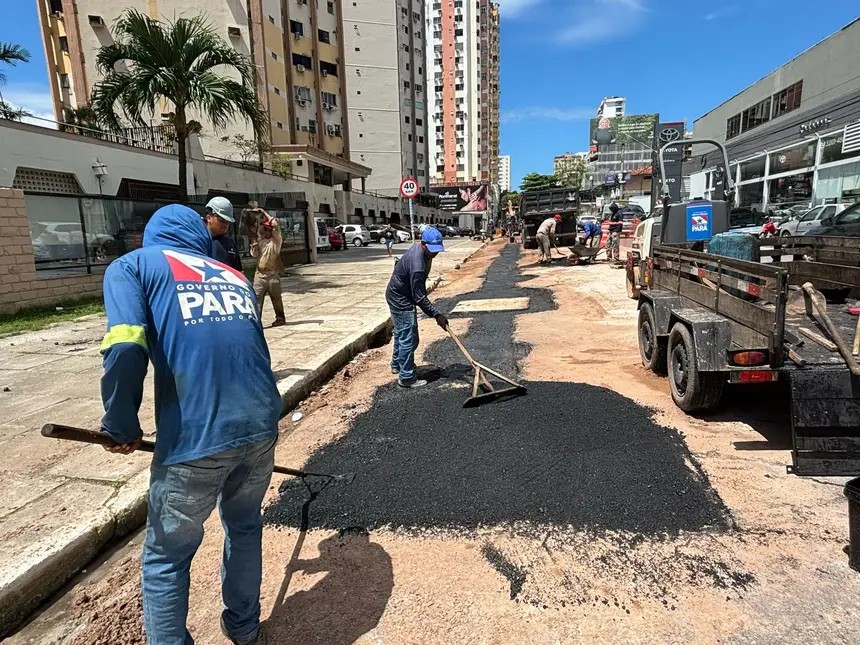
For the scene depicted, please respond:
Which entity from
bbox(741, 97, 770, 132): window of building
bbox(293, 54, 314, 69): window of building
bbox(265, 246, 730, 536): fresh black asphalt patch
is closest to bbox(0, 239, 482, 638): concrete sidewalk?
bbox(265, 246, 730, 536): fresh black asphalt patch

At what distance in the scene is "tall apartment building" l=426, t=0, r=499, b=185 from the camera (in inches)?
3408

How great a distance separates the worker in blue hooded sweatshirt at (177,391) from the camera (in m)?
1.75

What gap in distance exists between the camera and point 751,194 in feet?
97.8

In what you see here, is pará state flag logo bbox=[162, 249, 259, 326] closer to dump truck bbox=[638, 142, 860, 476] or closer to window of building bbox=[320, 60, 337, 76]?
dump truck bbox=[638, 142, 860, 476]

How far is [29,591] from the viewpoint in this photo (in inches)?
97.3

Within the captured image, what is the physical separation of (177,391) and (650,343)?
4.76 metres

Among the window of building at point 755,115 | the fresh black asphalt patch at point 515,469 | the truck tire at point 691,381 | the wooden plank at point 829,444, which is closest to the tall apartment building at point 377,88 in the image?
the window of building at point 755,115

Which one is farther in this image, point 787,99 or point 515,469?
point 787,99

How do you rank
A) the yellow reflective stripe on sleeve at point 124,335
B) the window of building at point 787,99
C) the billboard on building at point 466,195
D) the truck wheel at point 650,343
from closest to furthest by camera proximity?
the yellow reflective stripe on sleeve at point 124,335 < the truck wheel at point 650,343 < the window of building at point 787,99 < the billboard on building at point 466,195

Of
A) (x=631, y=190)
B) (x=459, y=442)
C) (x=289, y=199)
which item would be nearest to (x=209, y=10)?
(x=289, y=199)

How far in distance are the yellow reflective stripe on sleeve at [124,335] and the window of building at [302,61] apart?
4583cm

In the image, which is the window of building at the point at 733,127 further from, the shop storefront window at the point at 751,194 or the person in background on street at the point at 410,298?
the person in background on street at the point at 410,298

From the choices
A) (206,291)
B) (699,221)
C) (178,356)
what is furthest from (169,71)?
(178,356)

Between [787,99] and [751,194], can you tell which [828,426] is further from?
[751,194]
